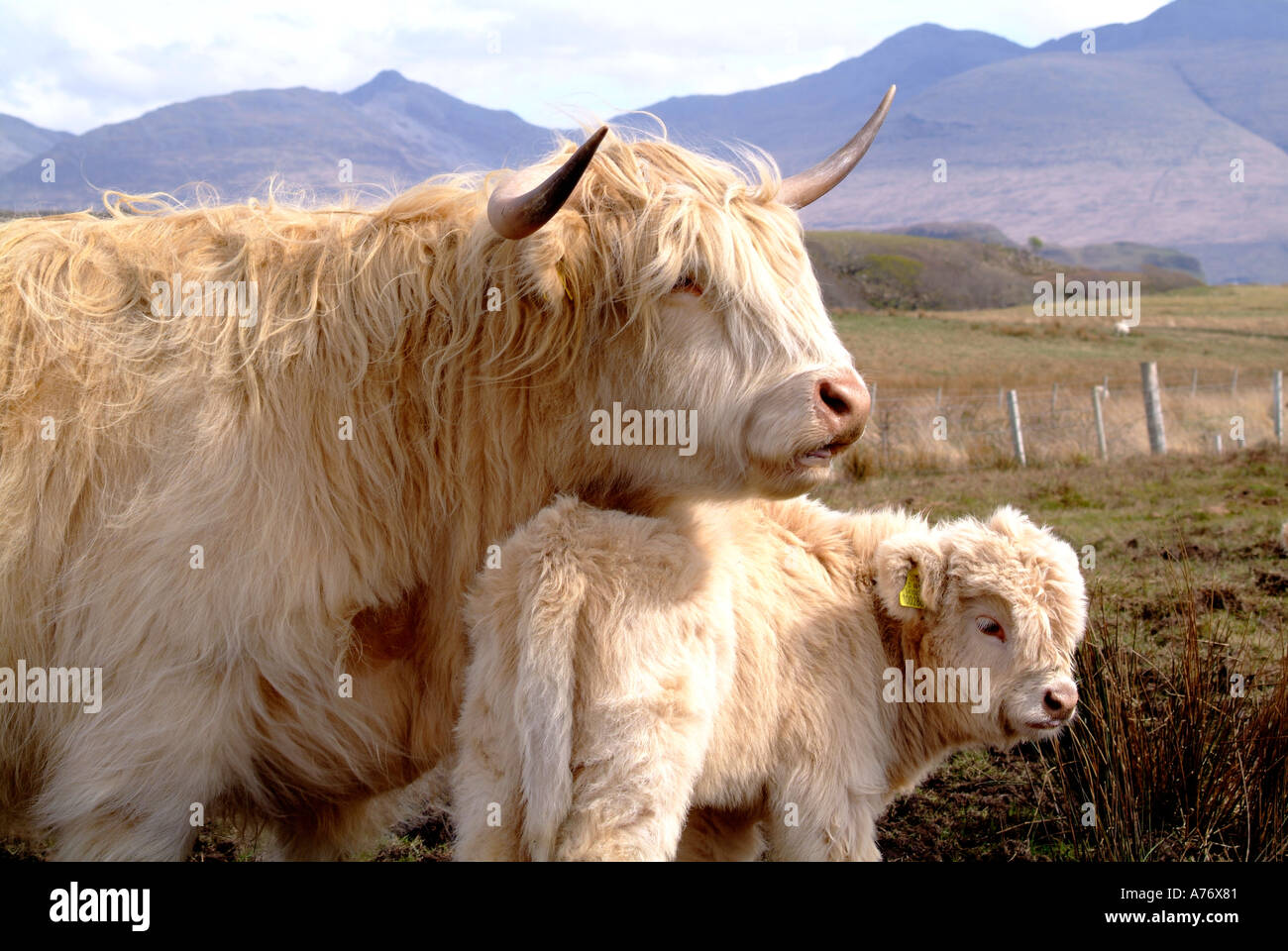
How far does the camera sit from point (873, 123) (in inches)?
153

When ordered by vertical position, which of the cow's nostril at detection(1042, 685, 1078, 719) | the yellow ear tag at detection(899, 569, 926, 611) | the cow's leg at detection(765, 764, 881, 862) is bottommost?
the cow's leg at detection(765, 764, 881, 862)

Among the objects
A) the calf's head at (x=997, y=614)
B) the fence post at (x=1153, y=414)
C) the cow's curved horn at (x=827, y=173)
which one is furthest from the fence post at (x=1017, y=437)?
the cow's curved horn at (x=827, y=173)

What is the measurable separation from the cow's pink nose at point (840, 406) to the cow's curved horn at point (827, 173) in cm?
90

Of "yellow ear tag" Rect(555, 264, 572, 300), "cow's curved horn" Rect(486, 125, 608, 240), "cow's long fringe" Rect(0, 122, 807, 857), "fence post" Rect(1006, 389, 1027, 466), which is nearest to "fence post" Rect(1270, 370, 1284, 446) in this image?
"fence post" Rect(1006, 389, 1027, 466)

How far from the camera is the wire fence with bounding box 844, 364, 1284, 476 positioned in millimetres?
15133

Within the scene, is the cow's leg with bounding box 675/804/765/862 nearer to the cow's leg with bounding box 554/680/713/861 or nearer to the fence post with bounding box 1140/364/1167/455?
the cow's leg with bounding box 554/680/713/861

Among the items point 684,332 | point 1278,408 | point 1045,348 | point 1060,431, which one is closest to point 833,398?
point 684,332

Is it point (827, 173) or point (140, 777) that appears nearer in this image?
point (140, 777)

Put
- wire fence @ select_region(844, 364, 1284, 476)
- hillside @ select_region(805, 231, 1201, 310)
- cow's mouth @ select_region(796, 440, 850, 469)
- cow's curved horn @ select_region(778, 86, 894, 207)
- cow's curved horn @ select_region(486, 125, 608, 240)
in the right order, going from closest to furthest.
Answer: cow's curved horn @ select_region(486, 125, 608, 240) → cow's mouth @ select_region(796, 440, 850, 469) → cow's curved horn @ select_region(778, 86, 894, 207) → wire fence @ select_region(844, 364, 1284, 476) → hillside @ select_region(805, 231, 1201, 310)

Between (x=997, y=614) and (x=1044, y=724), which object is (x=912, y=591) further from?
(x=1044, y=724)

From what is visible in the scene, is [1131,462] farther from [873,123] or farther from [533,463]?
[533,463]

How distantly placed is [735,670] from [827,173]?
1.79 m

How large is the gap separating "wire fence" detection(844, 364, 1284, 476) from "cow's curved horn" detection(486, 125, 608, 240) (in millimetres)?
10160

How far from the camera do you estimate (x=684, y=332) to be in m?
3.05
